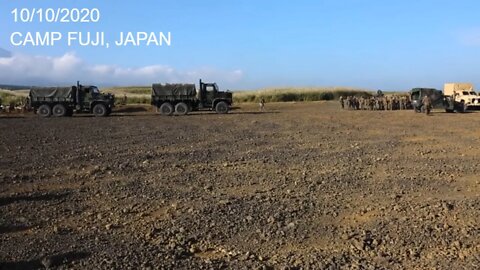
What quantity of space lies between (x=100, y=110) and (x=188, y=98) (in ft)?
19.5

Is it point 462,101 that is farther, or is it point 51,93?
point 462,101

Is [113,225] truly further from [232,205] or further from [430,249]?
[430,249]

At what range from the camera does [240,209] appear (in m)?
7.96

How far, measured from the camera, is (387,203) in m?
8.41

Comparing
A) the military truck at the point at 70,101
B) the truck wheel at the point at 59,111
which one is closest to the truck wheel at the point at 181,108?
the military truck at the point at 70,101

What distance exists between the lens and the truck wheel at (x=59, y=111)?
126 feet

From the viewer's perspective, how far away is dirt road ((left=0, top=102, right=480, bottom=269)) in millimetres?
5953

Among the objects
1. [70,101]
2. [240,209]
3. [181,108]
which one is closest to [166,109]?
[181,108]

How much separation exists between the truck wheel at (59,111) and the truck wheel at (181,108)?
7.38 meters

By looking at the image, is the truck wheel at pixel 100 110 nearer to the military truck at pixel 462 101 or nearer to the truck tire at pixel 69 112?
the truck tire at pixel 69 112

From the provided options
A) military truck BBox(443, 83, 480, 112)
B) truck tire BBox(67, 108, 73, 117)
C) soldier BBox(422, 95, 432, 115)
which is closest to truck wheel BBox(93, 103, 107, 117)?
truck tire BBox(67, 108, 73, 117)

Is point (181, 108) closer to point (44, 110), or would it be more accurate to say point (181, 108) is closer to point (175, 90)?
point (175, 90)

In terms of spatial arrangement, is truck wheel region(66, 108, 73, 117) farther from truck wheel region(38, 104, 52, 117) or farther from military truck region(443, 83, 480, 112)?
military truck region(443, 83, 480, 112)

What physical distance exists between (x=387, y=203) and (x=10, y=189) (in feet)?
19.8
